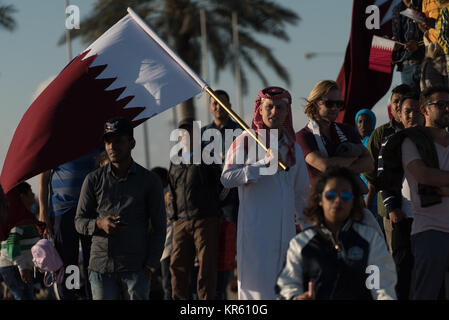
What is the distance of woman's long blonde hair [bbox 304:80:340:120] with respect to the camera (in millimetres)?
7211

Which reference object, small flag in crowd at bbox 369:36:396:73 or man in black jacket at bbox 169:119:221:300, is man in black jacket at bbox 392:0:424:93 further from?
man in black jacket at bbox 169:119:221:300

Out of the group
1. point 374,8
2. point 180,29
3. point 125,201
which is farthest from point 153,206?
point 180,29

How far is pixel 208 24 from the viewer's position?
24672 millimetres

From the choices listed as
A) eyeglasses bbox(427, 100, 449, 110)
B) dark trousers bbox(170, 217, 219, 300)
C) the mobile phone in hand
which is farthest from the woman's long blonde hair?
dark trousers bbox(170, 217, 219, 300)

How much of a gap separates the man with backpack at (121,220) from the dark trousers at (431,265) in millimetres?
1962

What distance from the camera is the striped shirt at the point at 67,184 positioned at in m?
8.42

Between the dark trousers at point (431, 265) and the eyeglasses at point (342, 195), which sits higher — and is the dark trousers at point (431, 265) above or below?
below

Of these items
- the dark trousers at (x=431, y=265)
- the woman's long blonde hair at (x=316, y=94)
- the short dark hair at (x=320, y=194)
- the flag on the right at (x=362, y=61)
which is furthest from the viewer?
the flag on the right at (x=362, y=61)

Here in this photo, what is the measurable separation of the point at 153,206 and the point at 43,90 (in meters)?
2.25

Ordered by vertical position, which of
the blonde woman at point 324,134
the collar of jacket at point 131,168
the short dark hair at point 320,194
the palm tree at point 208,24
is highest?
the palm tree at point 208,24

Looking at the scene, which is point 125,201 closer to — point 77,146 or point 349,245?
point 77,146

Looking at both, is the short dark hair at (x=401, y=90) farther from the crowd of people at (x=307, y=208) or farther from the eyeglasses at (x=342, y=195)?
the eyeglasses at (x=342, y=195)

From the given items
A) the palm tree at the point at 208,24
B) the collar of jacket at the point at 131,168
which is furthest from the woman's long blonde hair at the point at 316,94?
the palm tree at the point at 208,24

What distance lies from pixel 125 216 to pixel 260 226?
108 centimetres
